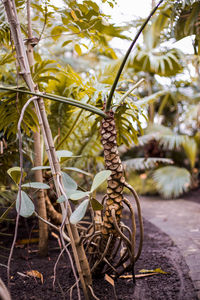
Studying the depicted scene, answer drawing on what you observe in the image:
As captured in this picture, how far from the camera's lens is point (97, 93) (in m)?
1.22

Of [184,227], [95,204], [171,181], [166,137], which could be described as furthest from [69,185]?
[166,137]

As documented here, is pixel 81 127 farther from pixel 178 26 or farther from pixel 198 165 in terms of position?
pixel 198 165

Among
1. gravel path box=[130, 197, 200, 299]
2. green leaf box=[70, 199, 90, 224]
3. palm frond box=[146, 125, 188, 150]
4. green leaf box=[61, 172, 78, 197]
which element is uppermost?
palm frond box=[146, 125, 188, 150]

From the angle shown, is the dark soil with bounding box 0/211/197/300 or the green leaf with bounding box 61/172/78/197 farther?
the dark soil with bounding box 0/211/197/300

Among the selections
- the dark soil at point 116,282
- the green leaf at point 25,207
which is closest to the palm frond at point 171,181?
the dark soil at point 116,282

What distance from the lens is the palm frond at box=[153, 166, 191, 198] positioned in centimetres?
392

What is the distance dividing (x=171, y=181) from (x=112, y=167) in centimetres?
326

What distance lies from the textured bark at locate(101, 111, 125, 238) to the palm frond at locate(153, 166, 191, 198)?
304 centimetres

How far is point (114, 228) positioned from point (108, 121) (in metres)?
0.46

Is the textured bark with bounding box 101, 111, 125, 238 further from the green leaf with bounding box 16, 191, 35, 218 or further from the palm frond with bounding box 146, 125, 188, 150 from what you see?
the palm frond with bounding box 146, 125, 188, 150

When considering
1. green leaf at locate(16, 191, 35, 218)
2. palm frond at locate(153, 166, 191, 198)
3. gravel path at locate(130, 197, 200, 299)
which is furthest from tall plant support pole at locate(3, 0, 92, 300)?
palm frond at locate(153, 166, 191, 198)

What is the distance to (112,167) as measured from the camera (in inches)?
40.8

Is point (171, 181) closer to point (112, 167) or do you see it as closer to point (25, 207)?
point (112, 167)

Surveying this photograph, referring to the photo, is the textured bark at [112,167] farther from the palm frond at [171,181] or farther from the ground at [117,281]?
the palm frond at [171,181]
